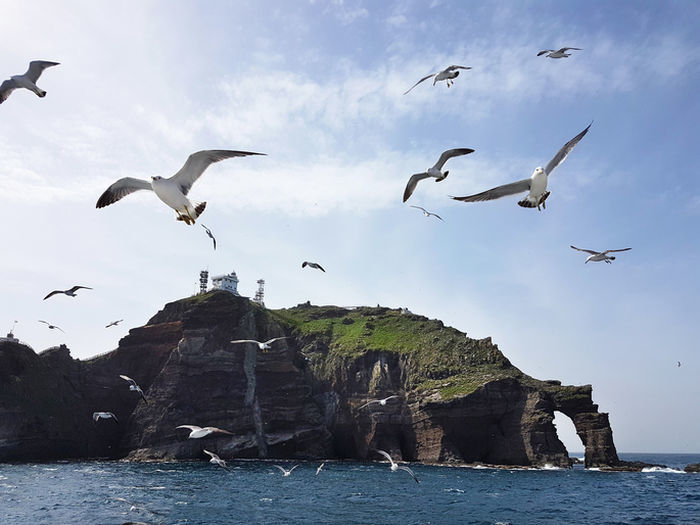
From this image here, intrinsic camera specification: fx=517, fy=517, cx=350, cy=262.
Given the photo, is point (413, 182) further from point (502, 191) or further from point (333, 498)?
point (333, 498)

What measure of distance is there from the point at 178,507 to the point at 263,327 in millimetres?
55622

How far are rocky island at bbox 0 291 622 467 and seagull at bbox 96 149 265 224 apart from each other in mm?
58307

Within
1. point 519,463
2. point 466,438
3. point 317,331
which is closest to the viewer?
point 519,463

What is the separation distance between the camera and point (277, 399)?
246 feet

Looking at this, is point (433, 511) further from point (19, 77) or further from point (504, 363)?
point (504, 363)

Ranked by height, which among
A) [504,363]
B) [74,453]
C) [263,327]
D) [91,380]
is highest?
[263,327]

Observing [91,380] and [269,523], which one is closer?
[269,523]

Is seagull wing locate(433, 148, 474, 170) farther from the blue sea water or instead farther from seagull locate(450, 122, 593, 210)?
the blue sea water

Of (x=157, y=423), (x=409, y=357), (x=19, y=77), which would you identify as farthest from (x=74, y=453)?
(x=19, y=77)

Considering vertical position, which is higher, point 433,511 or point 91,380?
point 91,380

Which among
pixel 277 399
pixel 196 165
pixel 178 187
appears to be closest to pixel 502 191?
pixel 196 165

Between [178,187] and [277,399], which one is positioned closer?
[178,187]

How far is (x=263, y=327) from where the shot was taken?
280 feet

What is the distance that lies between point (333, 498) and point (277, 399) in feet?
137
